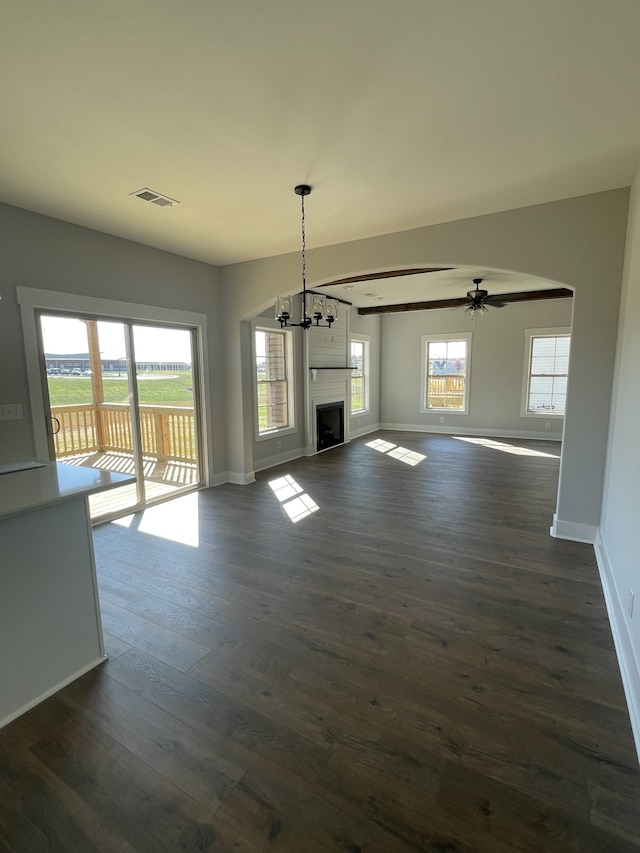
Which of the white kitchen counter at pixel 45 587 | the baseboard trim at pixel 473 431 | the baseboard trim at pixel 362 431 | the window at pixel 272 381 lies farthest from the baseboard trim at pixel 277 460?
the white kitchen counter at pixel 45 587

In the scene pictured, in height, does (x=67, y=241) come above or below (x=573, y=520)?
above

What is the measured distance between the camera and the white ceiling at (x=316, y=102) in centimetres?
156

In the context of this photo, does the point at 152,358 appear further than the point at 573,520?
Yes

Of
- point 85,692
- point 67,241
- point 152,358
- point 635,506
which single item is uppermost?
point 67,241

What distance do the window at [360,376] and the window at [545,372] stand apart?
3434mm

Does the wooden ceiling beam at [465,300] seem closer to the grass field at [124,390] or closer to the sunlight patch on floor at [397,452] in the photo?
the sunlight patch on floor at [397,452]

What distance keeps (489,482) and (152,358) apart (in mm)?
4619

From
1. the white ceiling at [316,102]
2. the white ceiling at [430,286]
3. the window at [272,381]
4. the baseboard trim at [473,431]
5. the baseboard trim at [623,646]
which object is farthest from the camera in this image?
the baseboard trim at [473,431]

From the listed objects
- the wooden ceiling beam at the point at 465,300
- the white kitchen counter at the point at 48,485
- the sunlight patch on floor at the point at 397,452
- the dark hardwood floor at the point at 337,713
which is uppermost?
the wooden ceiling beam at the point at 465,300

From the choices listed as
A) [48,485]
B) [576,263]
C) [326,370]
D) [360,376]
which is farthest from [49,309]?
[360,376]

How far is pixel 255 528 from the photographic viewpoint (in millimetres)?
3869

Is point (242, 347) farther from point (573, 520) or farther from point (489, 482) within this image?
point (573, 520)

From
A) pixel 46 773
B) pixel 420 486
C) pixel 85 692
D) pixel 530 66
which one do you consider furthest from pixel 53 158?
pixel 420 486

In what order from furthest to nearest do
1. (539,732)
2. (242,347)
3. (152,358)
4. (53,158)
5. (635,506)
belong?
(242,347) → (152,358) → (53,158) → (635,506) → (539,732)
